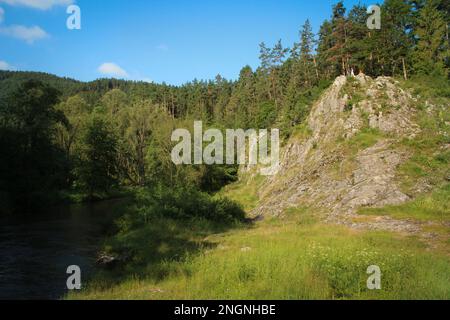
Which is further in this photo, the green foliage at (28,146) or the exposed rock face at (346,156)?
the green foliage at (28,146)

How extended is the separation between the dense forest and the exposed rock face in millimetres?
6189

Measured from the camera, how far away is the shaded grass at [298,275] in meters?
9.60

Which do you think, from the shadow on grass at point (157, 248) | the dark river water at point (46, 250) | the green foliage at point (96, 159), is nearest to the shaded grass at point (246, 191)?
the shadow on grass at point (157, 248)

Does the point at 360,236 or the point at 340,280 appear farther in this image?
the point at 360,236

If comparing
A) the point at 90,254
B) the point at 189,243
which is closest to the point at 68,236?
the point at 90,254

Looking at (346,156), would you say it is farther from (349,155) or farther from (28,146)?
(28,146)

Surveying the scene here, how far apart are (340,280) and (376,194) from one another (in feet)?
54.3

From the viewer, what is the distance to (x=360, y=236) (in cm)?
1686

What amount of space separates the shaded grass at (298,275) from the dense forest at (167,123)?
15.1 m

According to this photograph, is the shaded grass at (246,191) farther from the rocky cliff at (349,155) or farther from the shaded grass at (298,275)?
the shaded grass at (298,275)

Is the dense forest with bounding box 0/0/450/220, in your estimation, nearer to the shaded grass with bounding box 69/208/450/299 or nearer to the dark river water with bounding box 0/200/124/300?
the dark river water with bounding box 0/200/124/300

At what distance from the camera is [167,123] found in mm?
61281

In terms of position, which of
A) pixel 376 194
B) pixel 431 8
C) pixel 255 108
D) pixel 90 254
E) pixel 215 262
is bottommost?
pixel 90 254
